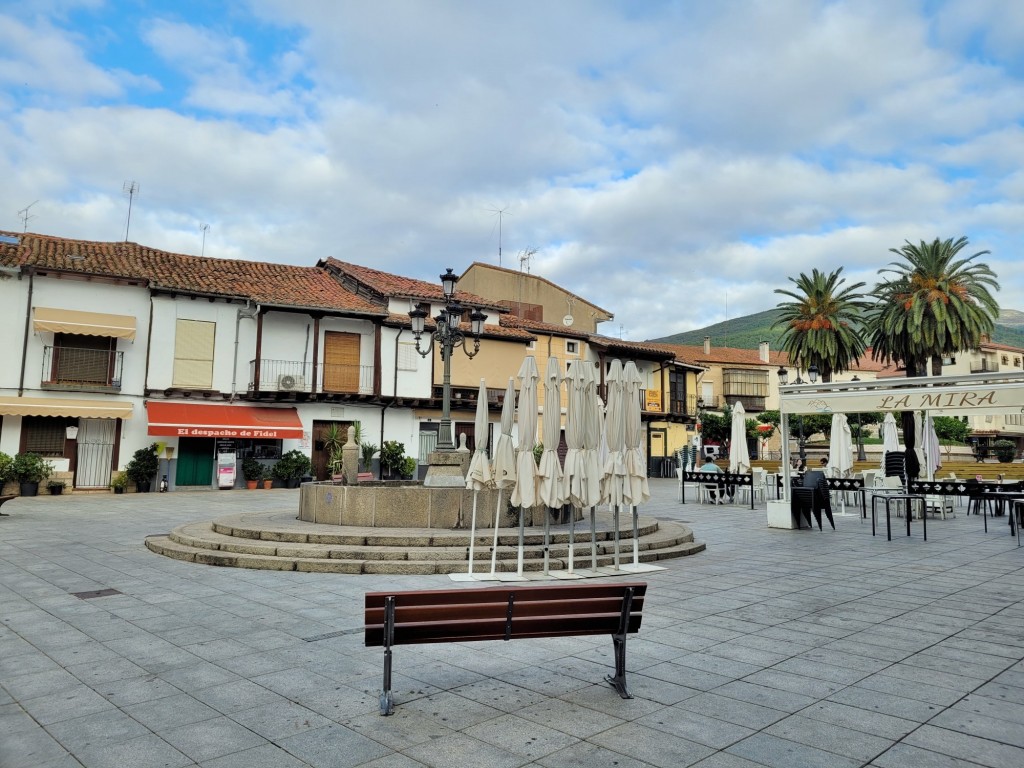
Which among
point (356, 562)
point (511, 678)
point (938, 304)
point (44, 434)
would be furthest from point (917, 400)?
point (44, 434)

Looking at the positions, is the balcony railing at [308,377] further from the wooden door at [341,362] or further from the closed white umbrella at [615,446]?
the closed white umbrella at [615,446]

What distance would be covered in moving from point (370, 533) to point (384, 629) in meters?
5.87

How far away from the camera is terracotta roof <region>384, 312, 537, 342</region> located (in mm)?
29438

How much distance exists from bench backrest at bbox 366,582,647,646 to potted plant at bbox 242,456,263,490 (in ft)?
73.7

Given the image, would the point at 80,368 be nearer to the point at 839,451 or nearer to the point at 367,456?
the point at 367,456

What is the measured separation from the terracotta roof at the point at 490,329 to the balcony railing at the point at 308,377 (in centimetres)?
227

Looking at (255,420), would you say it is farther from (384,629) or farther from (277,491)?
(384,629)

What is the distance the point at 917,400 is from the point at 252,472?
2136cm

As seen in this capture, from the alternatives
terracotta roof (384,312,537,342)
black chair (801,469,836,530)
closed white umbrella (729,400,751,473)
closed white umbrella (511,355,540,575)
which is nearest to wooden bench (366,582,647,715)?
closed white umbrella (511,355,540,575)

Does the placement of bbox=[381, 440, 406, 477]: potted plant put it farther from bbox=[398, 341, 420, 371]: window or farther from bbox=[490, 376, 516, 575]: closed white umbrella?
bbox=[490, 376, 516, 575]: closed white umbrella

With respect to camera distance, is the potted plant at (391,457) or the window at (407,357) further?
the window at (407,357)

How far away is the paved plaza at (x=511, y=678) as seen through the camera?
3.68m

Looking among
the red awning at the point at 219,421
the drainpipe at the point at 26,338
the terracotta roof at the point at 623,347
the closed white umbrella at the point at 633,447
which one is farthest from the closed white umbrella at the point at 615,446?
the terracotta roof at the point at 623,347

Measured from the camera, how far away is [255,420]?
2550cm
